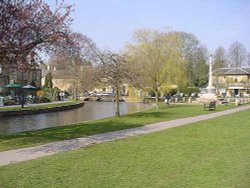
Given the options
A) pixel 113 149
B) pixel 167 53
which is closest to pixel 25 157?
pixel 113 149

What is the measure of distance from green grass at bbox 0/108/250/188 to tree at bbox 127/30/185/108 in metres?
27.1

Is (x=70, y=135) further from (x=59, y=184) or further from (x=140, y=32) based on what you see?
(x=140, y=32)

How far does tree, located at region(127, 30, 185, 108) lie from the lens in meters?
41.6

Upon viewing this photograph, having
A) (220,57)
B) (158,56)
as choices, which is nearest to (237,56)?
(220,57)

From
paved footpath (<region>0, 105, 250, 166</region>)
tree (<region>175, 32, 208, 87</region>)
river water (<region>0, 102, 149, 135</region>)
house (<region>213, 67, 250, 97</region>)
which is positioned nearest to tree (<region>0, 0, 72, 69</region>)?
paved footpath (<region>0, 105, 250, 166</region>)

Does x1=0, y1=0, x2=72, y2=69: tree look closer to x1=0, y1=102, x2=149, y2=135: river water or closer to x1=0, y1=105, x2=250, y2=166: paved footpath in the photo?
x1=0, y1=105, x2=250, y2=166: paved footpath

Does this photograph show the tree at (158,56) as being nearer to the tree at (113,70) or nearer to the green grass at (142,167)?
the tree at (113,70)

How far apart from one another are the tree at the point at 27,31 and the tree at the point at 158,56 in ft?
83.7

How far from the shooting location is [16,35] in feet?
46.0

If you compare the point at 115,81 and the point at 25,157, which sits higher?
the point at 115,81

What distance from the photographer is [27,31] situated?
1413 centimetres

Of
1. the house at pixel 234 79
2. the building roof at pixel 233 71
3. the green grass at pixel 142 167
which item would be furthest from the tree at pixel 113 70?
the building roof at pixel 233 71

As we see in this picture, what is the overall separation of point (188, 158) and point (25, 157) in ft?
15.1

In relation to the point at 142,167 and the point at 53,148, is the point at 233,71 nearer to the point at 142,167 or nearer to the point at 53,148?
the point at 53,148
